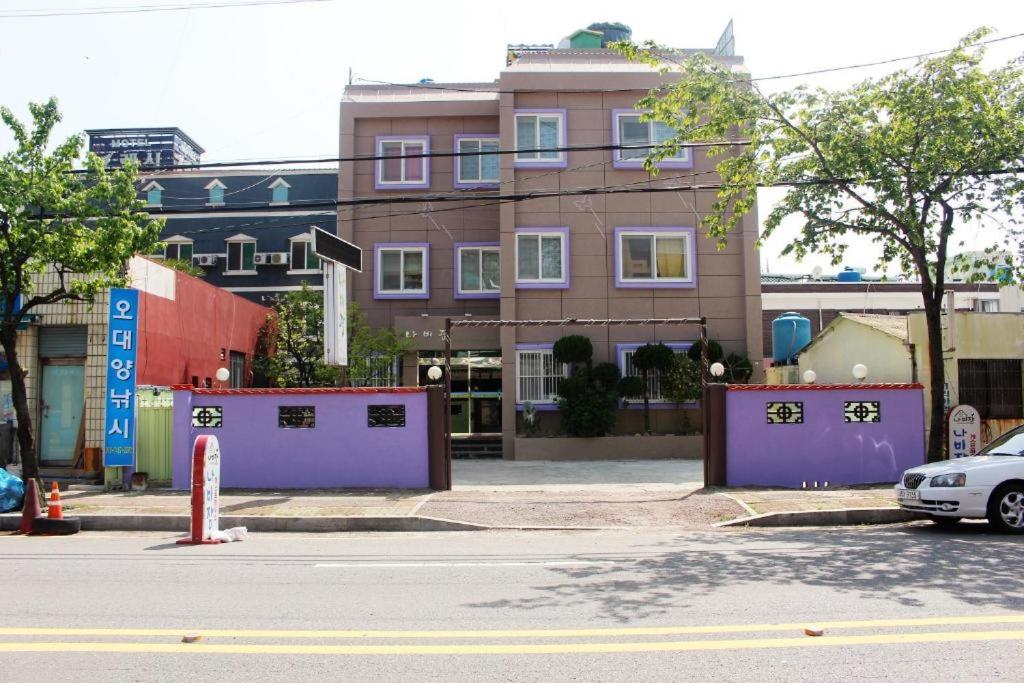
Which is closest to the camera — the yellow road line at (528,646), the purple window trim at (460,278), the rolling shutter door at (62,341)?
the yellow road line at (528,646)

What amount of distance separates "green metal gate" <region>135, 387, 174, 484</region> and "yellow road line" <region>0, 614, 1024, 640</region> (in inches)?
394

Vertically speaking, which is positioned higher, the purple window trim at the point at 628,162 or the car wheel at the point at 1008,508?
the purple window trim at the point at 628,162

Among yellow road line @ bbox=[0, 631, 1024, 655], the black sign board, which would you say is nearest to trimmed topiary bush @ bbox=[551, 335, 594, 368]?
the black sign board

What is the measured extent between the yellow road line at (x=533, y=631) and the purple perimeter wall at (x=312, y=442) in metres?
8.61

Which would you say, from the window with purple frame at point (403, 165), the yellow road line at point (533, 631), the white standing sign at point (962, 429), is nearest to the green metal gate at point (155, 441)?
the yellow road line at point (533, 631)

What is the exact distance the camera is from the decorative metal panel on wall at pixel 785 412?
588 inches

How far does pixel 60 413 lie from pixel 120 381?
261 centimetres

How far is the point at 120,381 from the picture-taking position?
1520 cm

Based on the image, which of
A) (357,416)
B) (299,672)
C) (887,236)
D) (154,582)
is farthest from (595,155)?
(299,672)

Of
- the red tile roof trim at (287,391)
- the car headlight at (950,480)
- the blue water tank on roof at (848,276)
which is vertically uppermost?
the blue water tank on roof at (848,276)

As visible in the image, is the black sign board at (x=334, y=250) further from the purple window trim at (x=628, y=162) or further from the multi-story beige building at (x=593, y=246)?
the purple window trim at (x=628, y=162)

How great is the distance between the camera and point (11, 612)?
6.56 m

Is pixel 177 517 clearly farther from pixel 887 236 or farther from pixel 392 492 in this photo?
pixel 887 236

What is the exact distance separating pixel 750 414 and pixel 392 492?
6.50 metres
